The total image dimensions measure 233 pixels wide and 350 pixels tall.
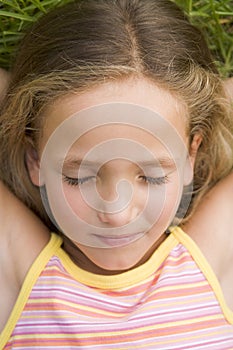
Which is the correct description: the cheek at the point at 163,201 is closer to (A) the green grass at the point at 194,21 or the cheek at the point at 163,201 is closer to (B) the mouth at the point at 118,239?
(B) the mouth at the point at 118,239

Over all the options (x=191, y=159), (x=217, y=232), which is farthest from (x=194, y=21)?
(x=217, y=232)

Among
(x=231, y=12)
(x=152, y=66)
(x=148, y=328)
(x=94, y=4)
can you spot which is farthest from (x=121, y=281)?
(x=231, y=12)

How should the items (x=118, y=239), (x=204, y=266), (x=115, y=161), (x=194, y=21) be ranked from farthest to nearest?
(x=194, y=21) < (x=204, y=266) < (x=118, y=239) < (x=115, y=161)

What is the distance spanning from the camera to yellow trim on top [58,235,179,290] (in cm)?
148

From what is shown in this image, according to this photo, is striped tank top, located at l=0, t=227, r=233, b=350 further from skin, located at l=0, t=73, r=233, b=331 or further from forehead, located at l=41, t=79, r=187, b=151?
forehead, located at l=41, t=79, r=187, b=151

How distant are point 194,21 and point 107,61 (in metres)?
0.45

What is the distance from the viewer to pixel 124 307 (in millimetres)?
1474

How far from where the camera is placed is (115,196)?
1.30 meters

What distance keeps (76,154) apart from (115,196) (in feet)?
0.34

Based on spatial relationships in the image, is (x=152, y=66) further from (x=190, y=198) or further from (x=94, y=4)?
(x=190, y=198)

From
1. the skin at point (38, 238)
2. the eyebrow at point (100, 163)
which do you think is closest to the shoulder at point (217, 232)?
the skin at point (38, 238)

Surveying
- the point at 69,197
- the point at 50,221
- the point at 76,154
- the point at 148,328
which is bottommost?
the point at 148,328

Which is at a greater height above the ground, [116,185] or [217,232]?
[116,185]

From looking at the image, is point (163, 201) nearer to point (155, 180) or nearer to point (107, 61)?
point (155, 180)
